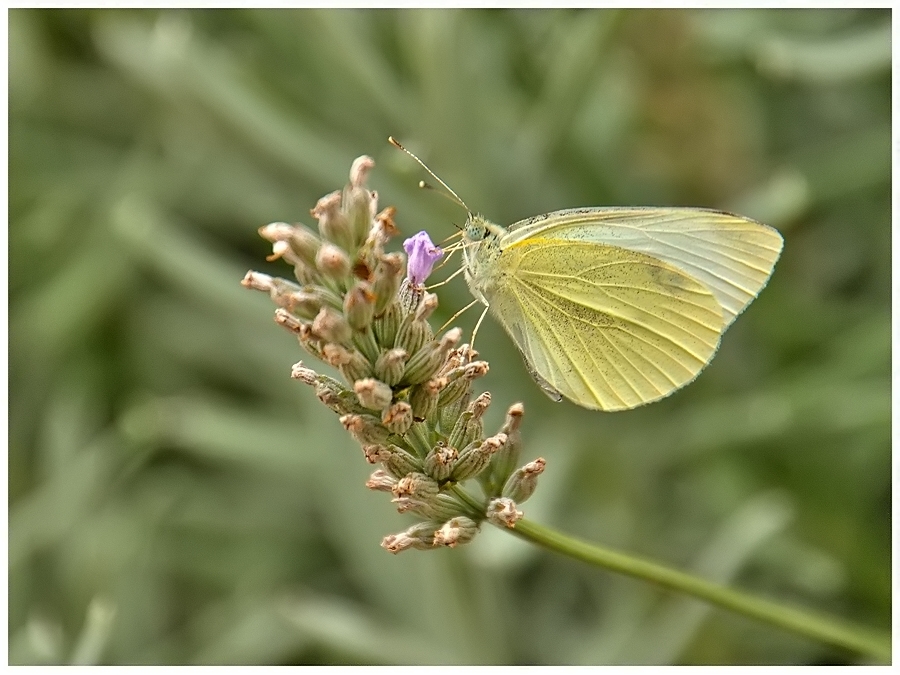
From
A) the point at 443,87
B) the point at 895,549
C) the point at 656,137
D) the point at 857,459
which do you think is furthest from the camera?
the point at 656,137

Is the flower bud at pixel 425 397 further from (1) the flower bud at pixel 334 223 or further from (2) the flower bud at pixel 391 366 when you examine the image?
(1) the flower bud at pixel 334 223

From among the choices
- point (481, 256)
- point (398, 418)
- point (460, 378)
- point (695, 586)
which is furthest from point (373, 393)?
point (481, 256)

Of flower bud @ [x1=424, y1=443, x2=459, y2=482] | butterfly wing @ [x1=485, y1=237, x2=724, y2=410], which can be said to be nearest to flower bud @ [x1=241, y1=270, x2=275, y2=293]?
flower bud @ [x1=424, y1=443, x2=459, y2=482]

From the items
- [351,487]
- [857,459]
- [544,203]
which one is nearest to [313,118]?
[544,203]

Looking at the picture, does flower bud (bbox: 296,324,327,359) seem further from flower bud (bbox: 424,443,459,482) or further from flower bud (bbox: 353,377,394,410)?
flower bud (bbox: 424,443,459,482)

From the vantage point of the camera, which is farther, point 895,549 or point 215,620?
point 215,620

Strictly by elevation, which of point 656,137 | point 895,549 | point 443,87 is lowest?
point 895,549

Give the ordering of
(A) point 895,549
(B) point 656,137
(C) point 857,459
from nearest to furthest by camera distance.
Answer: (A) point 895,549, (C) point 857,459, (B) point 656,137

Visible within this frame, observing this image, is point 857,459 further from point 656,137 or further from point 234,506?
point 234,506
